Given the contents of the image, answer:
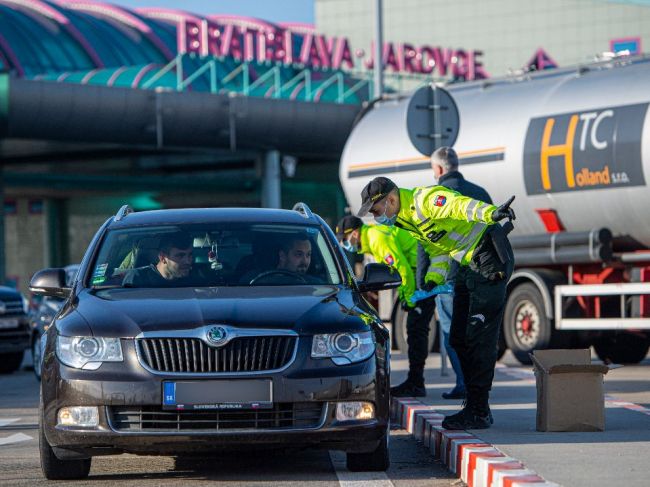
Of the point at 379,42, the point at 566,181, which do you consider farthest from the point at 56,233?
the point at 566,181

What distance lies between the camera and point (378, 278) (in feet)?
30.7

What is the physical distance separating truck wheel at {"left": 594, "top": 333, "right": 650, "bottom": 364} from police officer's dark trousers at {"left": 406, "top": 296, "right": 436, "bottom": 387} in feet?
18.8

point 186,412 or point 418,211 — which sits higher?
point 418,211

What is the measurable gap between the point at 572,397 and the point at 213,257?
2.44 m

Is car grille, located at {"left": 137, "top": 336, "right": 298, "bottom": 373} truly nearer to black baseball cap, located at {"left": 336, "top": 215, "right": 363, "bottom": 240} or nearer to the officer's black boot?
the officer's black boot

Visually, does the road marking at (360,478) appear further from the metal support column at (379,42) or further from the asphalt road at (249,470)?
the metal support column at (379,42)

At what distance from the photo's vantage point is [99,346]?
8.11 metres

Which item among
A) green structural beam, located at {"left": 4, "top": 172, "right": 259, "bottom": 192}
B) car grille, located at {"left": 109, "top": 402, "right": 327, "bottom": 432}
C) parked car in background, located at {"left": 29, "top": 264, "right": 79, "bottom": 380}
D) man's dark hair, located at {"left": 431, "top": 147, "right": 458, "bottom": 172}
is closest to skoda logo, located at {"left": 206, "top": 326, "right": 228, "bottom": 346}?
car grille, located at {"left": 109, "top": 402, "right": 327, "bottom": 432}

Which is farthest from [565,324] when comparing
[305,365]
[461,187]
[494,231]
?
[305,365]

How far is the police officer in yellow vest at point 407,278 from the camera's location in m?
12.8

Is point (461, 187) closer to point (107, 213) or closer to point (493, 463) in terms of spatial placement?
point (493, 463)

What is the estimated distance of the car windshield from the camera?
9133 mm

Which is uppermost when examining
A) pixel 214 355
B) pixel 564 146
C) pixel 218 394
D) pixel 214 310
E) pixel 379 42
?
pixel 379 42

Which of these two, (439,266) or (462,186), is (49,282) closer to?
(439,266)
